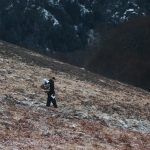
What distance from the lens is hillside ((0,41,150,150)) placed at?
3083 cm

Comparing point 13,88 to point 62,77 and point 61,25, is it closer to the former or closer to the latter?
point 62,77

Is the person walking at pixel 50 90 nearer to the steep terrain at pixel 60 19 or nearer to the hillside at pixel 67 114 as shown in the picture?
the hillside at pixel 67 114

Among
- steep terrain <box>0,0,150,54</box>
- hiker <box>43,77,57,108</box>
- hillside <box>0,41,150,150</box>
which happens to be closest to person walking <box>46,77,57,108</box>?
hiker <box>43,77,57,108</box>

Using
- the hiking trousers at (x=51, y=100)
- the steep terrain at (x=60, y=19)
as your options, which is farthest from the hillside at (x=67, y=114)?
the steep terrain at (x=60, y=19)

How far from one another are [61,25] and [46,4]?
8.87 metres

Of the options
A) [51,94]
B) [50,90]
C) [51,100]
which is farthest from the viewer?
[51,100]

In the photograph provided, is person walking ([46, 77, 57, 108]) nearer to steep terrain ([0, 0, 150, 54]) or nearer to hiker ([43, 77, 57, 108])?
hiker ([43, 77, 57, 108])

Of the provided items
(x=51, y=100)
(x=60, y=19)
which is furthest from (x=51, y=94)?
(x=60, y=19)

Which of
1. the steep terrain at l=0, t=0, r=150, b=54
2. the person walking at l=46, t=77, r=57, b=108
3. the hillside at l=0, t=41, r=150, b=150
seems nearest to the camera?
the hillside at l=0, t=41, r=150, b=150

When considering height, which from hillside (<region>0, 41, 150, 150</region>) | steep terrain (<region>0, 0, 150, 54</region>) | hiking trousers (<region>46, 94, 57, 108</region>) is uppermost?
steep terrain (<region>0, 0, 150, 54</region>)

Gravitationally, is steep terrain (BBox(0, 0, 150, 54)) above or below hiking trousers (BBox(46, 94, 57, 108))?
above

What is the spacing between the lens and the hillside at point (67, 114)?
30828 mm

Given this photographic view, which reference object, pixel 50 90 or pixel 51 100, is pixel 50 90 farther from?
pixel 51 100

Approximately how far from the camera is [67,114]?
39.9 meters
